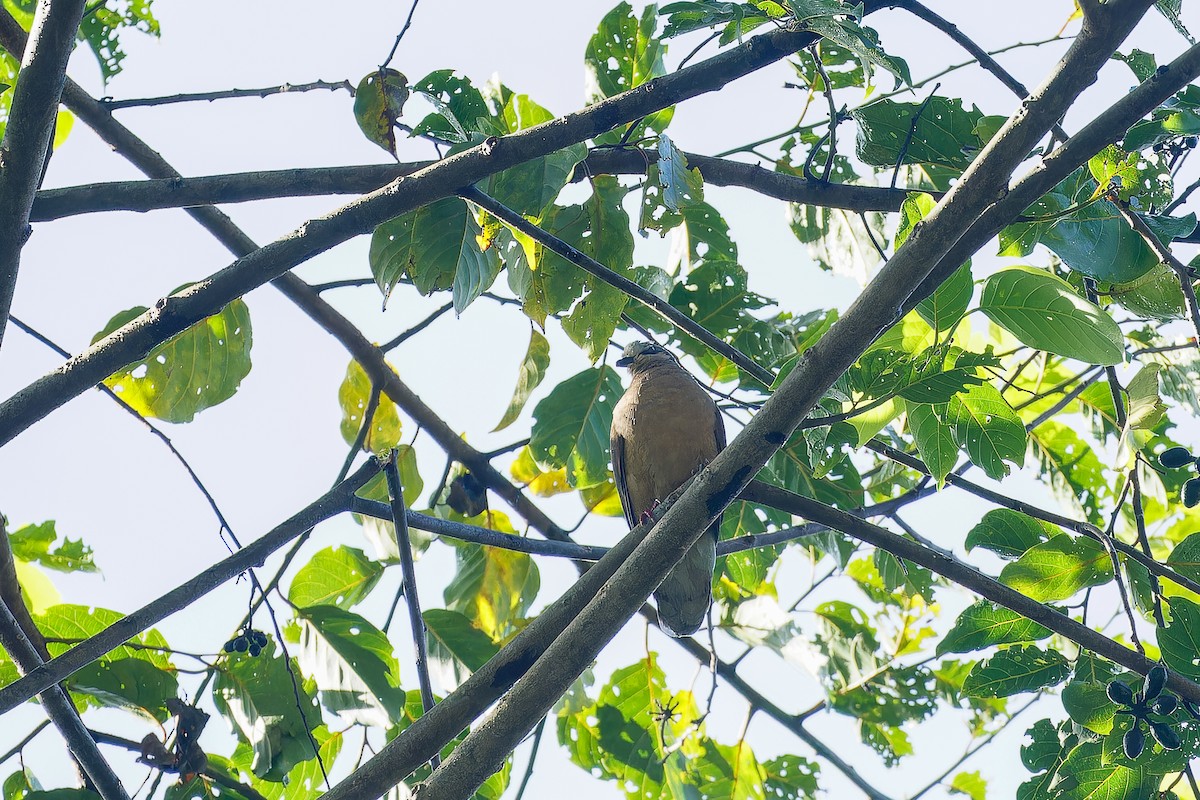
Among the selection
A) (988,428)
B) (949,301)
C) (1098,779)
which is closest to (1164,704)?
(1098,779)

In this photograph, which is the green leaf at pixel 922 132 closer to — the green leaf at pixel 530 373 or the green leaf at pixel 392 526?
the green leaf at pixel 530 373

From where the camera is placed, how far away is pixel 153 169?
11.3ft

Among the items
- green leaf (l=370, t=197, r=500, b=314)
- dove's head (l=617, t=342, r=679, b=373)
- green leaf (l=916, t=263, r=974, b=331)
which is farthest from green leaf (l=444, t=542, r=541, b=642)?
green leaf (l=916, t=263, r=974, b=331)

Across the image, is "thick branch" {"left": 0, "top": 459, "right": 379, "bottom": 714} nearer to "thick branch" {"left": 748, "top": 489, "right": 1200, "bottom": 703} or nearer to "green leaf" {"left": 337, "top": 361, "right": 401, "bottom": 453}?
"thick branch" {"left": 748, "top": 489, "right": 1200, "bottom": 703}

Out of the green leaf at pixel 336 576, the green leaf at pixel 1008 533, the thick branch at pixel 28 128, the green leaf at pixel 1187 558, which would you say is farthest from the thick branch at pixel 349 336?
the green leaf at pixel 1187 558

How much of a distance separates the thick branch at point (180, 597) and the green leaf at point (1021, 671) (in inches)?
67.3

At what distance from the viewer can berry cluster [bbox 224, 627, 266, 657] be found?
309 centimetres

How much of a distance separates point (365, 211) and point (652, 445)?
248 centimetres

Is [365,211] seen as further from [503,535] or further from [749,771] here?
[749,771]

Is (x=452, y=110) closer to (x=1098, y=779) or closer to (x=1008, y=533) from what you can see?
(x=1008, y=533)

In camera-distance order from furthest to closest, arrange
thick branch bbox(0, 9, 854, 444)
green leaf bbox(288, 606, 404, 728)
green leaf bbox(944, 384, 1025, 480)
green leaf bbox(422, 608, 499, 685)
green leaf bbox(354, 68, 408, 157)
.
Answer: green leaf bbox(422, 608, 499, 685) → green leaf bbox(288, 606, 404, 728) → green leaf bbox(354, 68, 408, 157) → green leaf bbox(944, 384, 1025, 480) → thick branch bbox(0, 9, 854, 444)

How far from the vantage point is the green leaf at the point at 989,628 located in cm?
269

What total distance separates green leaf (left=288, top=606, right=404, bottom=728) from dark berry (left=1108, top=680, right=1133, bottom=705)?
83.4 inches

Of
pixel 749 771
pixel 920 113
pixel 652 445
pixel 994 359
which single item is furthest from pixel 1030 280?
pixel 749 771
